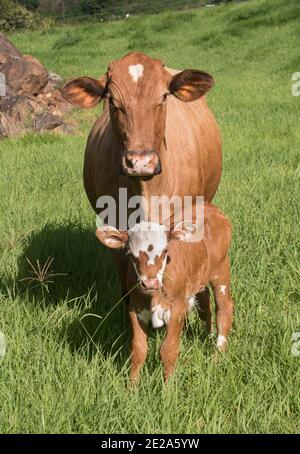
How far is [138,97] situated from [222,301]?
138 centimetres

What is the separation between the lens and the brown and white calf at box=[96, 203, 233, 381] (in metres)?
2.94

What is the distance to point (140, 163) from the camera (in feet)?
9.78

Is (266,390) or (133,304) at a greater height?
(133,304)

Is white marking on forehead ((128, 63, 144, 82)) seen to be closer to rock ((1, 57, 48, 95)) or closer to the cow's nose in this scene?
the cow's nose

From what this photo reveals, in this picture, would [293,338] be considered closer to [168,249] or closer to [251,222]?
[168,249]

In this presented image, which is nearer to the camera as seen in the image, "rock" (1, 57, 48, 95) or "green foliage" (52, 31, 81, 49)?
"rock" (1, 57, 48, 95)

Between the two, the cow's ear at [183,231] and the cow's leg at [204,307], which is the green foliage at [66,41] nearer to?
the cow's leg at [204,307]

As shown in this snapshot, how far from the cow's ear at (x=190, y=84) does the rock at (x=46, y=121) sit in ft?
24.1

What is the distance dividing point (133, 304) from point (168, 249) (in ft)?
1.20

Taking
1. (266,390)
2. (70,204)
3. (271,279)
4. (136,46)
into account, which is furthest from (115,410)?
(136,46)

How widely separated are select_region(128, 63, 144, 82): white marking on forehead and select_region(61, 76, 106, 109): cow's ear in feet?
0.87

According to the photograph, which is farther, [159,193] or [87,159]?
[87,159]

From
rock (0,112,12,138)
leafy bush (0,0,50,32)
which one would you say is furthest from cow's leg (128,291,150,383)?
leafy bush (0,0,50,32)

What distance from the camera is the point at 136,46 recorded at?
22.7 m
